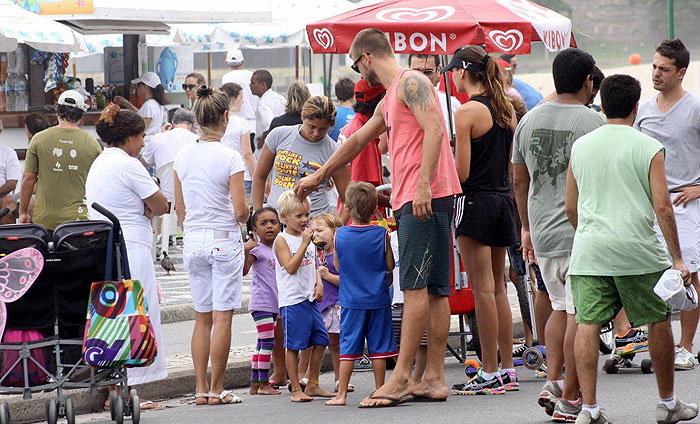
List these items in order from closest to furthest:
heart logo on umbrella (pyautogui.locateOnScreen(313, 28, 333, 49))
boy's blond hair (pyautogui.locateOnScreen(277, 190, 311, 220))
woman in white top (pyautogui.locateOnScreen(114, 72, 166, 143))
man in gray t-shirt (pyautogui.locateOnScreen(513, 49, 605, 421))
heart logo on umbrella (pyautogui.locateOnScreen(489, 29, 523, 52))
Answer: man in gray t-shirt (pyautogui.locateOnScreen(513, 49, 605, 421)), boy's blond hair (pyautogui.locateOnScreen(277, 190, 311, 220)), heart logo on umbrella (pyautogui.locateOnScreen(489, 29, 523, 52)), heart logo on umbrella (pyautogui.locateOnScreen(313, 28, 333, 49)), woman in white top (pyautogui.locateOnScreen(114, 72, 166, 143))

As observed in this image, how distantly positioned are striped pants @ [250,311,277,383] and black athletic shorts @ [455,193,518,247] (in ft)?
4.83

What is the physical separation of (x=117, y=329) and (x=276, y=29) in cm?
1714

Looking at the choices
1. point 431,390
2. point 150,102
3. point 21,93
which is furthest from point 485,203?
point 150,102

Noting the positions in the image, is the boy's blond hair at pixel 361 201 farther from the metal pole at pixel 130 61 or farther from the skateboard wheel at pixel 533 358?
the metal pole at pixel 130 61

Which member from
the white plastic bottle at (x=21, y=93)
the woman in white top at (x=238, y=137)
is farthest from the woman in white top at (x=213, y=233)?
the white plastic bottle at (x=21, y=93)

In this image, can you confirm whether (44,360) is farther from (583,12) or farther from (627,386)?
(583,12)

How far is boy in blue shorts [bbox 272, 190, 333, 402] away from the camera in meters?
8.28

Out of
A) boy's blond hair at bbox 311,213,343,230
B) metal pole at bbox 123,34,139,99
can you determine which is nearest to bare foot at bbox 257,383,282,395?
boy's blond hair at bbox 311,213,343,230

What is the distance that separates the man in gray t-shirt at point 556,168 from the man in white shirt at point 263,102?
9.94 metres

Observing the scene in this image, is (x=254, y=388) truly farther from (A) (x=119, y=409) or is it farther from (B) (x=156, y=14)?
(B) (x=156, y=14)

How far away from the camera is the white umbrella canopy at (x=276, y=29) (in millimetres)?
23312

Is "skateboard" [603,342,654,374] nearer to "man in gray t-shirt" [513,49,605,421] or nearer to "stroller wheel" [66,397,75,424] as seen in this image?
"man in gray t-shirt" [513,49,605,421]

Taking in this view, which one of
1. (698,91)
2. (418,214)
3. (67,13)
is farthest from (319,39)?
(698,91)

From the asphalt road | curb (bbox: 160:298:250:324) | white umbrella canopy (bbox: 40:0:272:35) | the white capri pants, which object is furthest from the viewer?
white umbrella canopy (bbox: 40:0:272:35)
